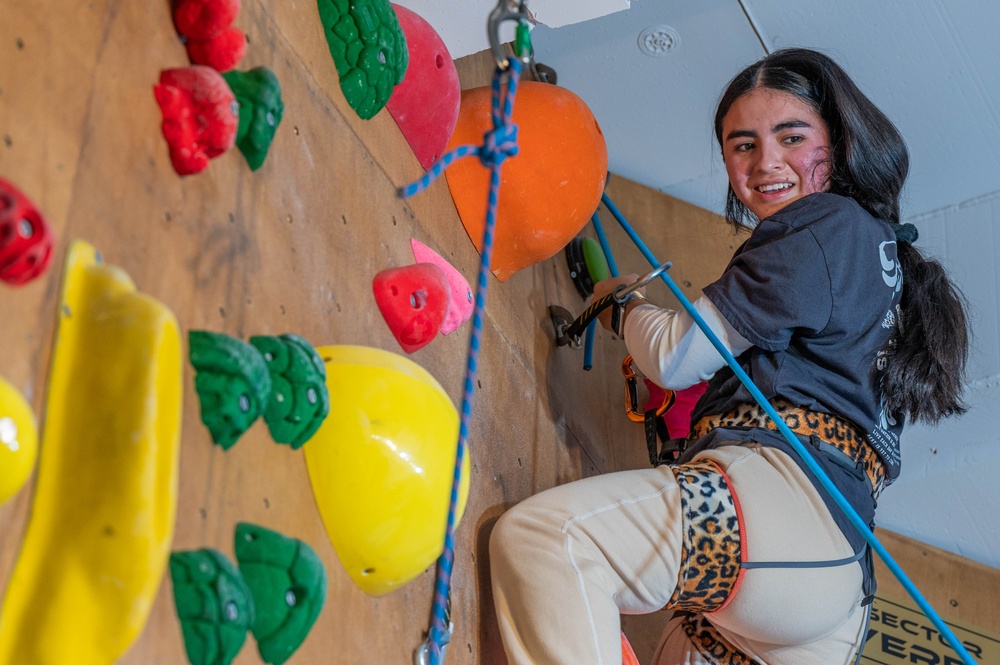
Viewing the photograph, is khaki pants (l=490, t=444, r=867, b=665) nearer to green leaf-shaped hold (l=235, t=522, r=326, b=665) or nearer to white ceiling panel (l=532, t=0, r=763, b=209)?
green leaf-shaped hold (l=235, t=522, r=326, b=665)

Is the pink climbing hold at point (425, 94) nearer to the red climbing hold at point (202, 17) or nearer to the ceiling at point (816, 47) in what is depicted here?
the red climbing hold at point (202, 17)

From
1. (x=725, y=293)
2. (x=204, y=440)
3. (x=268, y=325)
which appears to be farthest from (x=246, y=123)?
(x=725, y=293)

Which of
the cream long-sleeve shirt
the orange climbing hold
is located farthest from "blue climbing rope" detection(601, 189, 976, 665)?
the orange climbing hold

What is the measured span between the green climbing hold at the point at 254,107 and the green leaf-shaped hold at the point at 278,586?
0.41m

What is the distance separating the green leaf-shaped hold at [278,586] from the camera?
1014mm

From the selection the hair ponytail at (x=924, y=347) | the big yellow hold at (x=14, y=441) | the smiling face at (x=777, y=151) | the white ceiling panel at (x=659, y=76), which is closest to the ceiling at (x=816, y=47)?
the white ceiling panel at (x=659, y=76)

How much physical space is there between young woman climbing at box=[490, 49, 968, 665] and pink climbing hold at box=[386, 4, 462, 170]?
1.50ft

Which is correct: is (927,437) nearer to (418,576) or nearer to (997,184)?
(997,184)

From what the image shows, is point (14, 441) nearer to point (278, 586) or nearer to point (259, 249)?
point (278, 586)

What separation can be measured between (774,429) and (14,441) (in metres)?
1.16

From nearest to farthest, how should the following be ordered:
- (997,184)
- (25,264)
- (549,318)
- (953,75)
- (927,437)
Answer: (25,264), (549,318), (953,75), (997,184), (927,437)

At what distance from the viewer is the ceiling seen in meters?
2.41

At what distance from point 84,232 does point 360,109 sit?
0.69 metres

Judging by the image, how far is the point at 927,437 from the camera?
2877 mm
